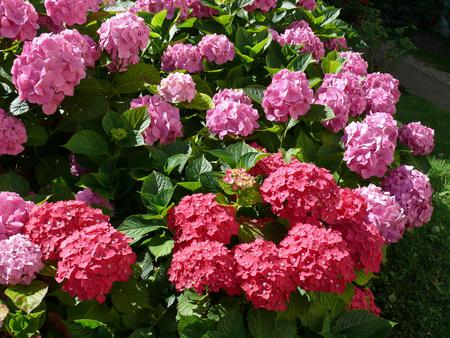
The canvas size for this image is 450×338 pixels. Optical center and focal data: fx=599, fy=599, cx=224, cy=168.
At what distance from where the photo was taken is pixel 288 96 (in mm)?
2365

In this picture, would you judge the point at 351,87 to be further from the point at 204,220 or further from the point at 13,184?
the point at 13,184

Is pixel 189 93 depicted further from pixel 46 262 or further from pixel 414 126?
pixel 414 126

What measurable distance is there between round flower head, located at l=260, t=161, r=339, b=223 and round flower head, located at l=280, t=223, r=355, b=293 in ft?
0.38

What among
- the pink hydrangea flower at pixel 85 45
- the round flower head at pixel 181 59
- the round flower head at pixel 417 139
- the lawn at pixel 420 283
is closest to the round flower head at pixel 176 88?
the pink hydrangea flower at pixel 85 45

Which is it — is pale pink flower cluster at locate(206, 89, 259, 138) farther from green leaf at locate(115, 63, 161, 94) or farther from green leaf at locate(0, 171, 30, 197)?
green leaf at locate(0, 171, 30, 197)

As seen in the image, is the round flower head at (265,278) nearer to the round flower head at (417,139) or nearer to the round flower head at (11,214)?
the round flower head at (11,214)

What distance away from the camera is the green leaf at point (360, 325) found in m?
1.93

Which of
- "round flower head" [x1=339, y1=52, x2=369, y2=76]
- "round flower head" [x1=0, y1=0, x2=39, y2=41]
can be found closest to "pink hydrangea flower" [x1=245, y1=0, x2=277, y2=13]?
"round flower head" [x1=339, y1=52, x2=369, y2=76]

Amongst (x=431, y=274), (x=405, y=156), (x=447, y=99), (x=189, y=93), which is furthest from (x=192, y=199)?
(x=447, y=99)

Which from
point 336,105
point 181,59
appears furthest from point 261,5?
point 336,105

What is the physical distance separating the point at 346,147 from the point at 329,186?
0.52 metres

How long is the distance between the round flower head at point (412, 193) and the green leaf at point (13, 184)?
1494 mm

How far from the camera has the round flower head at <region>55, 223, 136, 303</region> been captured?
156 cm


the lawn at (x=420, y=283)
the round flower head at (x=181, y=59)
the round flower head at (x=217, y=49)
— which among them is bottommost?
the lawn at (x=420, y=283)
